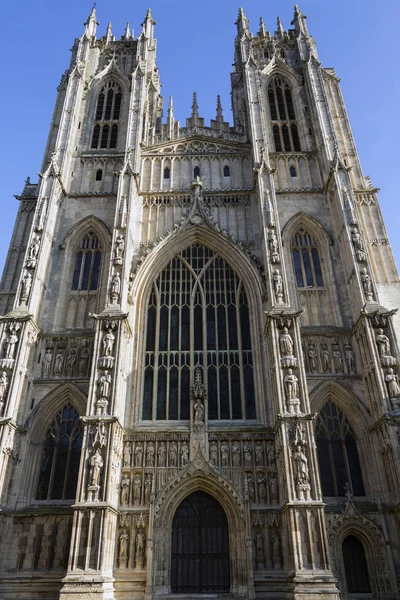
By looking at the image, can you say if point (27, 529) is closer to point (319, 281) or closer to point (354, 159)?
point (319, 281)

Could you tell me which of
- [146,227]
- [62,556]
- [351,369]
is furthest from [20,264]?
[351,369]

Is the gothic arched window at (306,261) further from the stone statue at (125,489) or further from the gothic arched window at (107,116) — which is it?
the gothic arched window at (107,116)

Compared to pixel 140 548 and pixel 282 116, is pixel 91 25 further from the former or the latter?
pixel 140 548

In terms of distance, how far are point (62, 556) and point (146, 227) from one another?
14.0m

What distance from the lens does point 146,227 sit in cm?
2267

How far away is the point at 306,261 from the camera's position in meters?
21.6

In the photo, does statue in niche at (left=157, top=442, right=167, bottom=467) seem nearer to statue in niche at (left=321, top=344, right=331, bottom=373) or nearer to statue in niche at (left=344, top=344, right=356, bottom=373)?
statue in niche at (left=321, top=344, right=331, bottom=373)

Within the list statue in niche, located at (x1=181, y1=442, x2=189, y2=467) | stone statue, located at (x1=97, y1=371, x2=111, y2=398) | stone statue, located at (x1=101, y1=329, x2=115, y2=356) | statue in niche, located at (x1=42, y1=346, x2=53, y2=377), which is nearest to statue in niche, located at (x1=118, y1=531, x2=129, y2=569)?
statue in niche, located at (x1=181, y1=442, x2=189, y2=467)

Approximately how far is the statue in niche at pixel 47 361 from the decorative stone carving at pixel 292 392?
9174 millimetres

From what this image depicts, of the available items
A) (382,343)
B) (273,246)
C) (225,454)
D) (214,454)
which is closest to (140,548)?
(214,454)

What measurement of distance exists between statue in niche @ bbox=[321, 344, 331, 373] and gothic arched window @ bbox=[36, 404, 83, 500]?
31.1ft

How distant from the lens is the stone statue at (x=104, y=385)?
16.3 metres

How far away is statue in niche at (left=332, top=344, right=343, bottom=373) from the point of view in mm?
18188

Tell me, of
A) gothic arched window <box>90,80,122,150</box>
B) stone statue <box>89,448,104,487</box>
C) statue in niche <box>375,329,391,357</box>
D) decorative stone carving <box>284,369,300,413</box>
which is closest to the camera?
stone statue <box>89,448,104,487</box>
